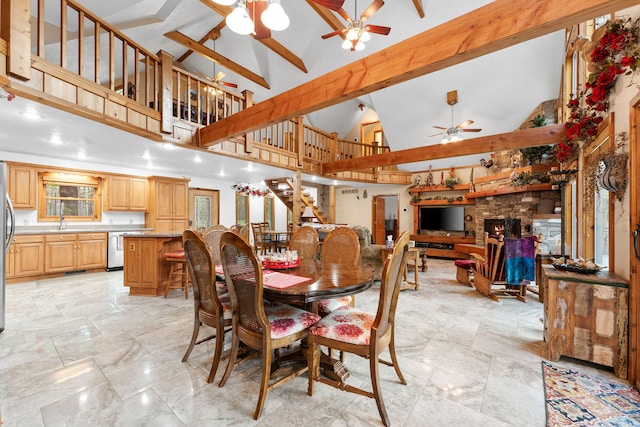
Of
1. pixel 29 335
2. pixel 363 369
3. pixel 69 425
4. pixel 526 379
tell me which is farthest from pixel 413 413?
pixel 29 335

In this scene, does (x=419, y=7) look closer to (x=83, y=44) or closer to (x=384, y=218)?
(x=83, y=44)

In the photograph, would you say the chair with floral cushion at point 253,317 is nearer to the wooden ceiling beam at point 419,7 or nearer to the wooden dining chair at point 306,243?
the wooden dining chair at point 306,243

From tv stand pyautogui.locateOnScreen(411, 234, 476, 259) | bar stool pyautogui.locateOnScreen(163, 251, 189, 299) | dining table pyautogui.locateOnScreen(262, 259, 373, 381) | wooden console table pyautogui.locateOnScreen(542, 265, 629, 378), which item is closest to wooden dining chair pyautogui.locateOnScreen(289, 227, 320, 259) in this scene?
dining table pyautogui.locateOnScreen(262, 259, 373, 381)

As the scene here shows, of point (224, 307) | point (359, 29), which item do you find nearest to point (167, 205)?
point (224, 307)

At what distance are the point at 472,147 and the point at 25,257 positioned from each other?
811 centimetres

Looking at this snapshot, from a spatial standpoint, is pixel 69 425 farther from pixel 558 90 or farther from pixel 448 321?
pixel 558 90

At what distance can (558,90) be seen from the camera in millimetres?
5414

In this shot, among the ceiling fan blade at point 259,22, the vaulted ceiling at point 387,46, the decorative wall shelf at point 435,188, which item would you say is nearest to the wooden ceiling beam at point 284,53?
the vaulted ceiling at point 387,46

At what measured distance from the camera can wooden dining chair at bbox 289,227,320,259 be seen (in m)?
3.03

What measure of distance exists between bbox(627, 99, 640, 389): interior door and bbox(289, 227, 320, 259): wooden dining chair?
2534mm

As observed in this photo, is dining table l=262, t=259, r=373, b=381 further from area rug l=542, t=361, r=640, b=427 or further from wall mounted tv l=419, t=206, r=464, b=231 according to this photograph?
wall mounted tv l=419, t=206, r=464, b=231

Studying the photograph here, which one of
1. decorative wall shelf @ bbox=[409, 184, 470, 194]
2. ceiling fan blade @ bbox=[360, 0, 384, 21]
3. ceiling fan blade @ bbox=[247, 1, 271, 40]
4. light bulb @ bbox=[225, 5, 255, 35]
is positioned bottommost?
decorative wall shelf @ bbox=[409, 184, 470, 194]

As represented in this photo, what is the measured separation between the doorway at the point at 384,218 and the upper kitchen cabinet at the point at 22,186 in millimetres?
8761

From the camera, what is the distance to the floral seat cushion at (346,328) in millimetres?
1633
